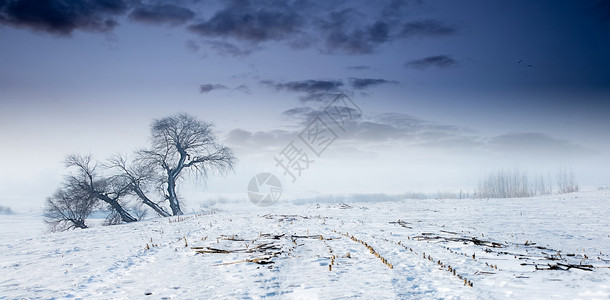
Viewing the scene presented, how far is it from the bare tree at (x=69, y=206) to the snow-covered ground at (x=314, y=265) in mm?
14623

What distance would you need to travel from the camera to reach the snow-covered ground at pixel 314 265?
21.9ft

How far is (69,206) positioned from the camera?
2825 centimetres

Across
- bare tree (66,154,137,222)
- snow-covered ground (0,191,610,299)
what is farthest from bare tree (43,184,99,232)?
snow-covered ground (0,191,610,299)

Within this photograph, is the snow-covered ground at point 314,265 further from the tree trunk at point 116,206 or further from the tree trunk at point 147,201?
the tree trunk at point 147,201

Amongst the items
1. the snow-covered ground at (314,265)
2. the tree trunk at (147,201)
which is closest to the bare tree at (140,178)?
the tree trunk at (147,201)

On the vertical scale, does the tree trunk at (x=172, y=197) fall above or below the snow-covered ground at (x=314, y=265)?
above

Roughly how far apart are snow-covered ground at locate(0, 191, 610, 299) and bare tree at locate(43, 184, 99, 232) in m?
14.6

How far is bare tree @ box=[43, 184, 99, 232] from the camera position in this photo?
2775cm

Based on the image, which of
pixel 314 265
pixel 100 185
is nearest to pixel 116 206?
pixel 100 185

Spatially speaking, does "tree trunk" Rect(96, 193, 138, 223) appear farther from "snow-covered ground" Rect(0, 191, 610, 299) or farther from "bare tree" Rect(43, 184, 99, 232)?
"snow-covered ground" Rect(0, 191, 610, 299)

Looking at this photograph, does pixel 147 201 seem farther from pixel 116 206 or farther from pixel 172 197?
pixel 116 206

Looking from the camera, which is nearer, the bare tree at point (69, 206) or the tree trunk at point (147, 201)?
the bare tree at point (69, 206)

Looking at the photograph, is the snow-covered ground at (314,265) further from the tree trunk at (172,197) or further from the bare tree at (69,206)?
the tree trunk at (172,197)

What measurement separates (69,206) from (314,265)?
28.0 meters
